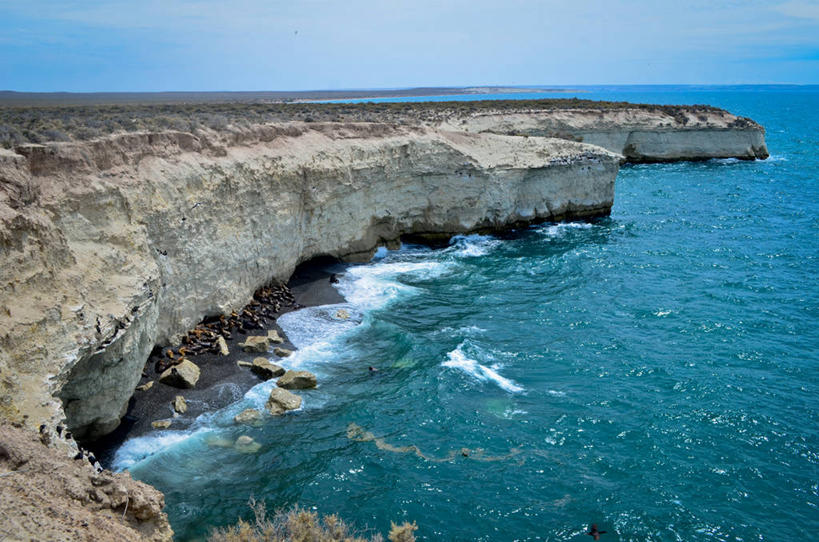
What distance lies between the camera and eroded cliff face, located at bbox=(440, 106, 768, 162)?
2604 inches

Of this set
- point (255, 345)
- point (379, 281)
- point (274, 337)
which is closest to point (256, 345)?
point (255, 345)

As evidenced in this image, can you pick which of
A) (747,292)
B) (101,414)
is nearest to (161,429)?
(101,414)

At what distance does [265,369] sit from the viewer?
64.9 ft

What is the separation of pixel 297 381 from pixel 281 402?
138 cm

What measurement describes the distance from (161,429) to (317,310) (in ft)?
32.8

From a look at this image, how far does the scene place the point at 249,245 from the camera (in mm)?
24312

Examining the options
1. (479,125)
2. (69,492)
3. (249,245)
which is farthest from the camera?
(479,125)

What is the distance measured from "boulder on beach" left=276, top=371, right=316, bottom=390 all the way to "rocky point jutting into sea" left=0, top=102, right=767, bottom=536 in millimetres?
4392

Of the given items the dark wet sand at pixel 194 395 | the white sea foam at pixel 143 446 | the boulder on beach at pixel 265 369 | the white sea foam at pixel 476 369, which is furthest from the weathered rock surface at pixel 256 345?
the white sea foam at pixel 476 369

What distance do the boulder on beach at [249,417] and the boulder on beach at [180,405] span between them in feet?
5.24

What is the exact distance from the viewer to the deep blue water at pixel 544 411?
13906 mm

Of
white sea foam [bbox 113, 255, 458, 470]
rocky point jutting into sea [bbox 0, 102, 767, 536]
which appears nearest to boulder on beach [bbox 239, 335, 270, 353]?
white sea foam [bbox 113, 255, 458, 470]

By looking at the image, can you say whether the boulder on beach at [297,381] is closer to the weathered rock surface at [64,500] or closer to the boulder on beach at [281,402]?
the boulder on beach at [281,402]

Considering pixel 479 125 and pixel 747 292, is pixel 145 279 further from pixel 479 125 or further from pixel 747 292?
pixel 479 125
